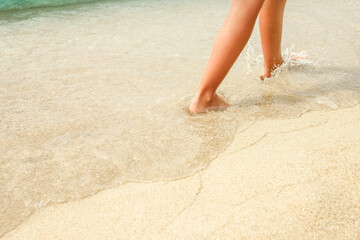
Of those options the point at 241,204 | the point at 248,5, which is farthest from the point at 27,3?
the point at 241,204

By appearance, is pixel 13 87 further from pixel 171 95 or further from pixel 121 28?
pixel 121 28

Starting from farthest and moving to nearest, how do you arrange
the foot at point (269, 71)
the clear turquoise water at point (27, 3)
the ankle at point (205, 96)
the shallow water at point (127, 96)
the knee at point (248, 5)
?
the clear turquoise water at point (27, 3), the foot at point (269, 71), the ankle at point (205, 96), the knee at point (248, 5), the shallow water at point (127, 96)

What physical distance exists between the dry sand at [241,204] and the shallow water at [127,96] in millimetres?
73

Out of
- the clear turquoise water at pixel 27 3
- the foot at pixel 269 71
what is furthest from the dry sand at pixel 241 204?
the clear turquoise water at pixel 27 3

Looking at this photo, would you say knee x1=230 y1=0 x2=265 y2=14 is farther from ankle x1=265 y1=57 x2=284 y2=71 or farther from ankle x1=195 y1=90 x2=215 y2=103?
ankle x1=265 y1=57 x2=284 y2=71

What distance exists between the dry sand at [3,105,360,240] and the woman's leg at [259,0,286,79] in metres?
0.83

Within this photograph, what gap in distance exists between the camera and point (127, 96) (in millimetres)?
1764

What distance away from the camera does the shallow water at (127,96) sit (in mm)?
1175

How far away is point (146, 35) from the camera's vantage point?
2.85 metres

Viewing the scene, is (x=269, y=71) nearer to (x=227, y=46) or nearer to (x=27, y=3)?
(x=227, y=46)

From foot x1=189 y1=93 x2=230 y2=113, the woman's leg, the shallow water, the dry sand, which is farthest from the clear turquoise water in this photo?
the dry sand

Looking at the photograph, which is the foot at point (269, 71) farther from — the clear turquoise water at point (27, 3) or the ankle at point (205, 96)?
the clear turquoise water at point (27, 3)

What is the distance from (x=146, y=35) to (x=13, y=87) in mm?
1330

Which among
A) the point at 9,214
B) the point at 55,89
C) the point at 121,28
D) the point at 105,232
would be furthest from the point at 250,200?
the point at 121,28
